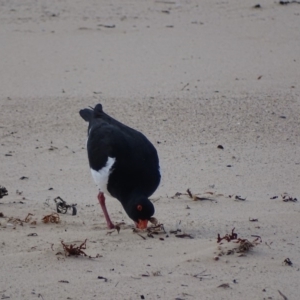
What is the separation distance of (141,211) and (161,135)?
314 centimetres

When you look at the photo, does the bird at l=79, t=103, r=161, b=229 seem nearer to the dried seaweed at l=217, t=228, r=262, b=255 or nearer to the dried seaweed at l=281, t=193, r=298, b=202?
the dried seaweed at l=217, t=228, r=262, b=255

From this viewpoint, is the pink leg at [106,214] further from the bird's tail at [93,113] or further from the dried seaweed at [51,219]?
the bird's tail at [93,113]

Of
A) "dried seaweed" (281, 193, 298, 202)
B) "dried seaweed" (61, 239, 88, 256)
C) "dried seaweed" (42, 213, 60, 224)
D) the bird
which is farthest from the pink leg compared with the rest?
"dried seaweed" (281, 193, 298, 202)

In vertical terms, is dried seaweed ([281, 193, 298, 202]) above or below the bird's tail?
below

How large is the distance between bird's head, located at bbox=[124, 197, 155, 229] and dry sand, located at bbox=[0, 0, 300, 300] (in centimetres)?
15

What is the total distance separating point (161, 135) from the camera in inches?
364

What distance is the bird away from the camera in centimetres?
628

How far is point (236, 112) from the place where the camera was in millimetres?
9891

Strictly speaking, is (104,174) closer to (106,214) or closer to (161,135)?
(106,214)

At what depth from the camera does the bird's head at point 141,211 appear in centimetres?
619

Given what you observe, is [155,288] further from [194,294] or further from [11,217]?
[11,217]

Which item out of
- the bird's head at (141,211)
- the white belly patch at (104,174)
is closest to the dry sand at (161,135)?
the bird's head at (141,211)

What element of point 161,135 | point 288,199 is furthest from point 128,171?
point 161,135

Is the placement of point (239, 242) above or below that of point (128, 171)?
below
